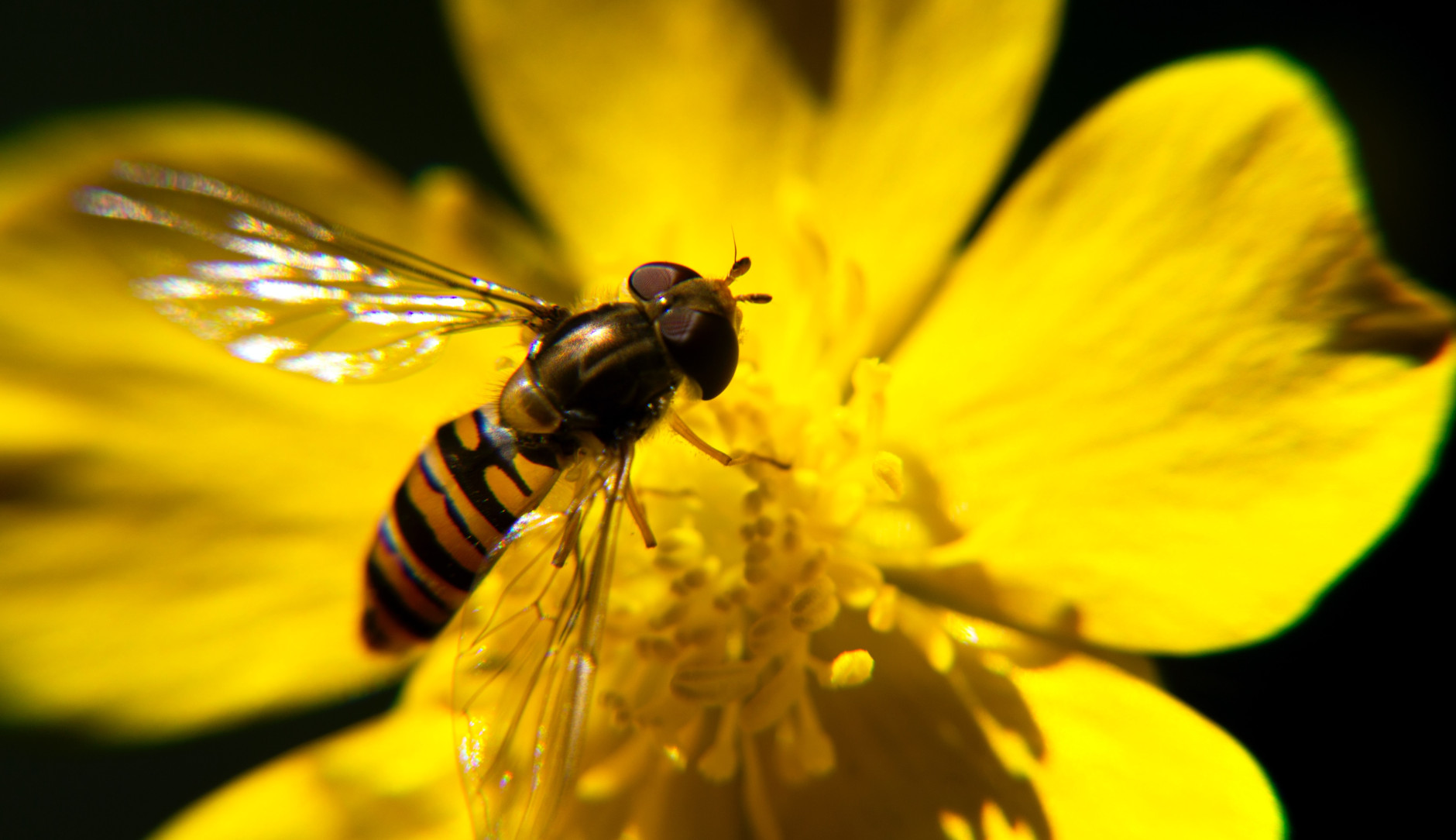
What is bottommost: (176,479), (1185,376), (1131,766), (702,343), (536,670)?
(1131,766)

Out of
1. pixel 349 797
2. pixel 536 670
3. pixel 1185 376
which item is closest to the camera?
pixel 536 670

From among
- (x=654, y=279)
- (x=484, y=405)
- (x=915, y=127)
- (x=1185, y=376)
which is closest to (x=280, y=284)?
(x=484, y=405)

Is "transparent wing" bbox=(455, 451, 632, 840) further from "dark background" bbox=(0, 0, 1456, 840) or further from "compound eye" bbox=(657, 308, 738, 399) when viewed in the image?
"dark background" bbox=(0, 0, 1456, 840)

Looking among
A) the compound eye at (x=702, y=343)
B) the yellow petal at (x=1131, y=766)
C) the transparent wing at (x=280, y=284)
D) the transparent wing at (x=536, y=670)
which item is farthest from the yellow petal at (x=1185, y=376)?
the transparent wing at (x=280, y=284)

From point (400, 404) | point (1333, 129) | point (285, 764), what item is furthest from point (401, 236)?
point (1333, 129)

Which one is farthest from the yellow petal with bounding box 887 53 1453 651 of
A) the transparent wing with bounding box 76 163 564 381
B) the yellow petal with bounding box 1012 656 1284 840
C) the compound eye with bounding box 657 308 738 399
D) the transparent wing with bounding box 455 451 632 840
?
the transparent wing with bounding box 76 163 564 381

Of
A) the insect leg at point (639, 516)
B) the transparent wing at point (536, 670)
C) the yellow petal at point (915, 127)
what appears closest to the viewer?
the transparent wing at point (536, 670)

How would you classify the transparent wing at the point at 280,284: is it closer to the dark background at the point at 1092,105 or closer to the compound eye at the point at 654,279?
the compound eye at the point at 654,279

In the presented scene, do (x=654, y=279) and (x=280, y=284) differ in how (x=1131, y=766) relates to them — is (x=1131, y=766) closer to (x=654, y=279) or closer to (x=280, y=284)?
(x=654, y=279)
